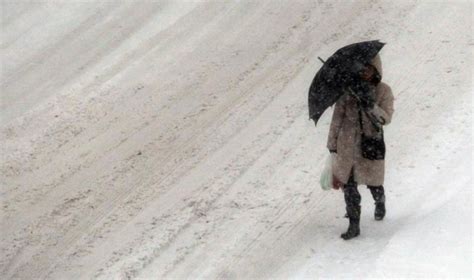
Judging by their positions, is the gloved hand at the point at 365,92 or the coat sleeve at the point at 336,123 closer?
the gloved hand at the point at 365,92

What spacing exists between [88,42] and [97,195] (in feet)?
12.4

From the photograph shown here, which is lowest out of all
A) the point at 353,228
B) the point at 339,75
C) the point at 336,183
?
the point at 353,228

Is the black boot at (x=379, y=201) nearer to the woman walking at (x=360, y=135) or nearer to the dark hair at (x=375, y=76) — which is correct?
the woman walking at (x=360, y=135)

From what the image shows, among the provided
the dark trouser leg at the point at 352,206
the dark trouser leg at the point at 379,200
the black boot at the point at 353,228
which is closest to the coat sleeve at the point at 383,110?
the dark trouser leg at the point at 352,206

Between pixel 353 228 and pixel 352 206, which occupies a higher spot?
pixel 352 206

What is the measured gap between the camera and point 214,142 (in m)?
9.66

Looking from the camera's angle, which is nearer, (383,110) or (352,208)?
(383,110)

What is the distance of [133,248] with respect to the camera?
7977mm

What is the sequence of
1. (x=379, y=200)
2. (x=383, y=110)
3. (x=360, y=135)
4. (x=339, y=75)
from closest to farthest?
(x=339, y=75) → (x=383, y=110) → (x=360, y=135) → (x=379, y=200)

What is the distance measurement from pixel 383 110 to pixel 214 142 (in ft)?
10.4

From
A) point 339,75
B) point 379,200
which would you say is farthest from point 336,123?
point 379,200

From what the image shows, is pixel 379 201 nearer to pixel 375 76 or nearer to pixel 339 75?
pixel 375 76

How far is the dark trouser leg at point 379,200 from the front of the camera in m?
7.40

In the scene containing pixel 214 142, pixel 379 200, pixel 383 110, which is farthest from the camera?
pixel 214 142
